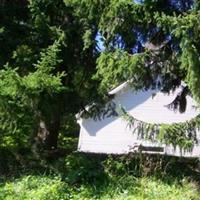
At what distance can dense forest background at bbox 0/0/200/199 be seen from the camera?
10398mm

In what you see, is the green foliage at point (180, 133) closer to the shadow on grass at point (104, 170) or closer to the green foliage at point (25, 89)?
the shadow on grass at point (104, 170)

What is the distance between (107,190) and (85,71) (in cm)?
347

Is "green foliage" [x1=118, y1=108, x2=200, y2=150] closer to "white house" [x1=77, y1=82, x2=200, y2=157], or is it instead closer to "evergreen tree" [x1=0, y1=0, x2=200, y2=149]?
"evergreen tree" [x1=0, y1=0, x2=200, y2=149]

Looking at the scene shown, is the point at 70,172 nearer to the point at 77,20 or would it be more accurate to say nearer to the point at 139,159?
the point at 139,159

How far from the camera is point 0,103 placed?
11297 millimetres

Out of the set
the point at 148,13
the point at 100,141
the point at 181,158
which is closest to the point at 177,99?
the point at 181,158

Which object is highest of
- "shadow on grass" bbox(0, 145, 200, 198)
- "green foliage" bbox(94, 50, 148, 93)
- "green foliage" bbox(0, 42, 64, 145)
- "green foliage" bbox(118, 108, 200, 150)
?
"green foliage" bbox(94, 50, 148, 93)

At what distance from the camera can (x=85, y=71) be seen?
44.0ft

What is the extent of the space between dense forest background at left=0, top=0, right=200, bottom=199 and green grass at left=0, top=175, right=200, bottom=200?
0.07 ft

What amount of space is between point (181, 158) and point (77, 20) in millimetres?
3873

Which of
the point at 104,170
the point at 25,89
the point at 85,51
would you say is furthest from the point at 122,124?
the point at 25,89

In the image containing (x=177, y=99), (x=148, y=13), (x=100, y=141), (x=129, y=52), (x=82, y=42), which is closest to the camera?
(x=148, y=13)

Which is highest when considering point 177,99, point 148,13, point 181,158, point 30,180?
point 148,13

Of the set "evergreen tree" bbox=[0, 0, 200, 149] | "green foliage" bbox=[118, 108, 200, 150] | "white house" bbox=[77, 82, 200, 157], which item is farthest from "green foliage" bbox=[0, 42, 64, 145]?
"white house" bbox=[77, 82, 200, 157]
